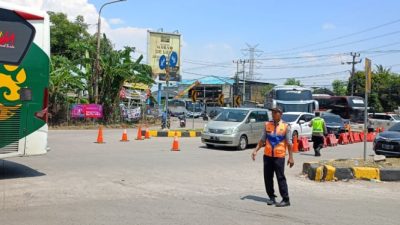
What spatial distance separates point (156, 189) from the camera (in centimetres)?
982

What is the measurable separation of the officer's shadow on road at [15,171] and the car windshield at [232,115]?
996cm

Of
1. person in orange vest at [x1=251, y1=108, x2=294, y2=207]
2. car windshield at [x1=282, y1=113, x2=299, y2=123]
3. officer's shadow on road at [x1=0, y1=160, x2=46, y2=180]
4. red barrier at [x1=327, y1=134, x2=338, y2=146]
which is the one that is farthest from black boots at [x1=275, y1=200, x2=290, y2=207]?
car windshield at [x1=282, y1=113, x2=299, y2=123]

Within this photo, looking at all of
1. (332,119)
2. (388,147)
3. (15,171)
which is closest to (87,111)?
(332,119)

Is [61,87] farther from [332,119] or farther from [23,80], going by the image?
[23,80]

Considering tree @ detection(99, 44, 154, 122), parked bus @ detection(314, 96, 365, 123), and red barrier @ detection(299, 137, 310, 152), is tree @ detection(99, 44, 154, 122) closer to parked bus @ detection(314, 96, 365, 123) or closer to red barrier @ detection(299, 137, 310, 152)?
red barrier @ detection(299, 137, 310, 152)

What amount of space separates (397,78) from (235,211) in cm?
7611

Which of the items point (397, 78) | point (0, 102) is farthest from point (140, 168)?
point (397, 78)

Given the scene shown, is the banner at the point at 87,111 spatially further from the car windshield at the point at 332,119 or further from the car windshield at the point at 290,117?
the car windshield at the point at 332,119

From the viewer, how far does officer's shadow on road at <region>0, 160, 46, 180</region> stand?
36.5 feet

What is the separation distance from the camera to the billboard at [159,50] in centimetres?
3922

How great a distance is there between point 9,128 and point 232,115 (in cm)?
1217

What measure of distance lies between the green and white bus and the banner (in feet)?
78.0

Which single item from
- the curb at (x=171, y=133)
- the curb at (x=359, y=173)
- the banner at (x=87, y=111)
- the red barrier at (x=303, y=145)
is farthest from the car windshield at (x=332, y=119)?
the curb at (x=359, y=173)

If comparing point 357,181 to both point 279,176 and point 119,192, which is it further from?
point 119,192
